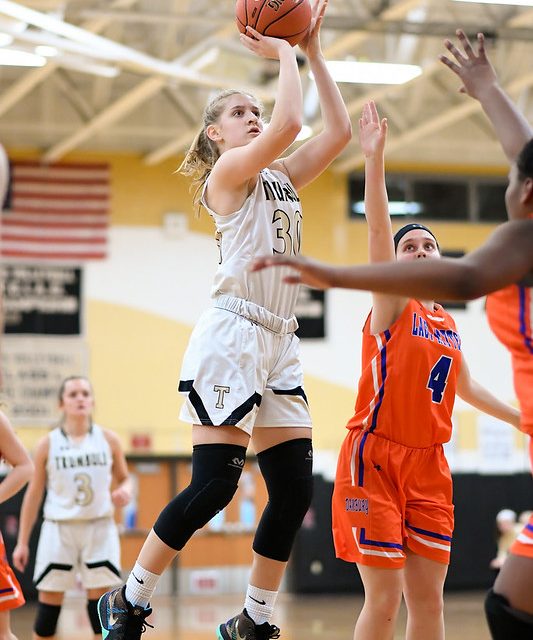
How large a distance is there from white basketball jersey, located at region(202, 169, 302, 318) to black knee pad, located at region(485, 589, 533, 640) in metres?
1.75

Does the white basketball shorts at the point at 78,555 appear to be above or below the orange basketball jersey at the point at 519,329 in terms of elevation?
below

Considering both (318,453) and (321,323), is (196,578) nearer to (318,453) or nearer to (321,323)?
(318,453)

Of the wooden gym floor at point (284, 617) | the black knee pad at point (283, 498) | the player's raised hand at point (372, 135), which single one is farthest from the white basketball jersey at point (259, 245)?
the wooden gym floor at point (284, 617)

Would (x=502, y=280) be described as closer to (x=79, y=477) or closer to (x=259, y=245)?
(x=259, y=245)

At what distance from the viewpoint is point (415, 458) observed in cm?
429

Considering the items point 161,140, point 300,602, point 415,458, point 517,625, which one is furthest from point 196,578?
point 517,625

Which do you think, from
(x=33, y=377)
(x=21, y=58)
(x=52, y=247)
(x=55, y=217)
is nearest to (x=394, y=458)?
(x=21, y=58)

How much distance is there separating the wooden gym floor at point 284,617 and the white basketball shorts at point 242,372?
506 centimetres

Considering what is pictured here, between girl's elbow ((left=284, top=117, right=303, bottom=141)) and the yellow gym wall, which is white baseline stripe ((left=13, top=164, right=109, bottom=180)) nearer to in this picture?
the yellow gym wall

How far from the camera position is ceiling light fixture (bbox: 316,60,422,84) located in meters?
13.3

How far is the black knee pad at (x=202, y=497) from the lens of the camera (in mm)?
3955

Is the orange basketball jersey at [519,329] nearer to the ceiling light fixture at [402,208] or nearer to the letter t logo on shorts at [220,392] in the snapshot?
the letter t logo on shorts at [220,392]

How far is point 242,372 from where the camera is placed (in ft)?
13.4

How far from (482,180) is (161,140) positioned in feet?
17.6
